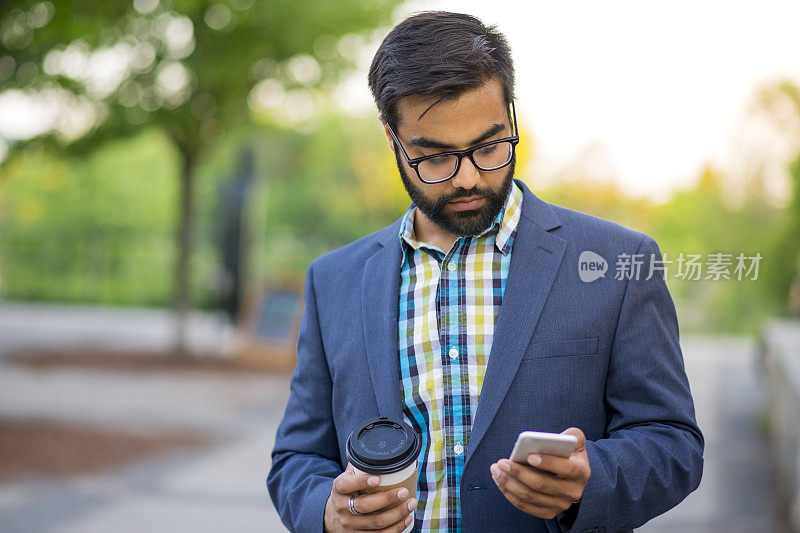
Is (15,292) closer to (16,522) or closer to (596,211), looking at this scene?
(596,211)

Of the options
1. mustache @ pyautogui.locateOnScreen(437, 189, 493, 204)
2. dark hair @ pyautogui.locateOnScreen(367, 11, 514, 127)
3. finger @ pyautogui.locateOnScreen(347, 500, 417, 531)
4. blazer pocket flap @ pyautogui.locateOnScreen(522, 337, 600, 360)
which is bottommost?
finger @ pyautogui.locateOnScreen(347, 500, 417, 531)

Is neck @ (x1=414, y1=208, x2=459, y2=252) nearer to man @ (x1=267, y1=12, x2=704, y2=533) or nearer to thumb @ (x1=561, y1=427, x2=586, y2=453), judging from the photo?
man @ (x1=267, y1=12, x2=704, y2=533)

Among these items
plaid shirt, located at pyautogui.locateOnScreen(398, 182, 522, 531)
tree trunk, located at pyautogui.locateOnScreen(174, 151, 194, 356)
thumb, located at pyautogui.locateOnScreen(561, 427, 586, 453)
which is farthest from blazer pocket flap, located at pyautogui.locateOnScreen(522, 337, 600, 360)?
tree trunk, located at pyautogui.locateOnScreen(174, 151, 194, 356)

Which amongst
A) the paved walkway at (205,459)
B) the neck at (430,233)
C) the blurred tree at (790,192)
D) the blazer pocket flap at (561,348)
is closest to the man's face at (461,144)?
the neck at (430,233)

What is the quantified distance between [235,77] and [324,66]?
1.18m

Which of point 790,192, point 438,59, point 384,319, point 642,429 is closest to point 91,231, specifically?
point 790,192

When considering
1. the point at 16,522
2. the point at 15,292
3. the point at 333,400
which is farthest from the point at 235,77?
the point at 15,292

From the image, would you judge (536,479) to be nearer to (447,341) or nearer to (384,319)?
(447,341)

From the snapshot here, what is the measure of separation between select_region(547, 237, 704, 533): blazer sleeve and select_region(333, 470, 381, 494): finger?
450 millimetres

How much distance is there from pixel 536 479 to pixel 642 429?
0.42 m

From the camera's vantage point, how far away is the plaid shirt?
1.93 metres

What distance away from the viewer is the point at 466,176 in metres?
1.95

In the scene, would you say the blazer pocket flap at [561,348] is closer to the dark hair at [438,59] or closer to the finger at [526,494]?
the finger at [526,494]

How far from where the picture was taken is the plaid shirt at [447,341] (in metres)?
1.93
